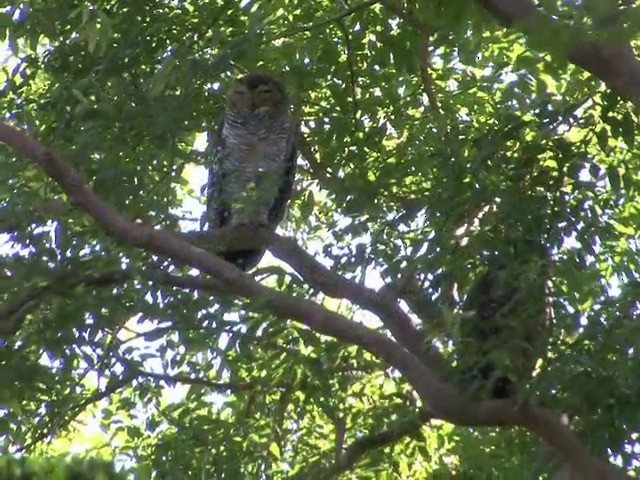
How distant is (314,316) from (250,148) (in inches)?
129

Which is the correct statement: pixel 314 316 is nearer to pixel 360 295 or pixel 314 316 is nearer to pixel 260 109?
pixel 360 295

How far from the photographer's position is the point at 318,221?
6.36 metres

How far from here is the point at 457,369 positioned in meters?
4.18

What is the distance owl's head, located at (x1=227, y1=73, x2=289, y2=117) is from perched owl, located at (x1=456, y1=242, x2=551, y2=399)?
321cm

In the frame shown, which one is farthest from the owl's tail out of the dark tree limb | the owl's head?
the dark tree limb

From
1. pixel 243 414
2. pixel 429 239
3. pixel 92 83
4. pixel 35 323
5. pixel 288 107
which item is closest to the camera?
pixel 35 323

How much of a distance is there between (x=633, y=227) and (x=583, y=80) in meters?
0.65

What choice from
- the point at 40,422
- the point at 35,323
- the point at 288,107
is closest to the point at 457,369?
the point at 35,323

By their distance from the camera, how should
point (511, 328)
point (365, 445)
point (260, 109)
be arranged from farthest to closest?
point (260, 109), point (365, 445), point (511, 328)

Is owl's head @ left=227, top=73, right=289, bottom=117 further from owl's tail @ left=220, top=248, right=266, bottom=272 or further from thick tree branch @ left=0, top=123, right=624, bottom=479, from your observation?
thick tree branch @ left=0, top=123, right=624, bottom=479

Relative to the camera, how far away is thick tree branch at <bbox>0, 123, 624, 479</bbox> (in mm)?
3836

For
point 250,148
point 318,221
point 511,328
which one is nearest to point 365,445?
point 511,328

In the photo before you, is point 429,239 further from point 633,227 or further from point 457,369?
point 633,227

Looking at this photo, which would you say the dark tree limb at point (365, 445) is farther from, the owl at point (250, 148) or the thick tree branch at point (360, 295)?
the owl at point (250, 148)
